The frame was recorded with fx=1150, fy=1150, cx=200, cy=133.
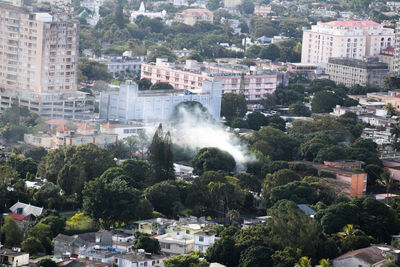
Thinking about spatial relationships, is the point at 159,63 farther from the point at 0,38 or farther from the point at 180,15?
the point at 180,15

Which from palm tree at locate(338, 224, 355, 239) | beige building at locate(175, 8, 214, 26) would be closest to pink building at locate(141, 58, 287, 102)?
palm tree at locate(338, 224, 355, 239)

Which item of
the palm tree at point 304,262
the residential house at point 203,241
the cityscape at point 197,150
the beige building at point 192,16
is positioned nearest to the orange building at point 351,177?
the cityscape at point 197,150

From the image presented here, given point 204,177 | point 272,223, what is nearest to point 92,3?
point 204,177

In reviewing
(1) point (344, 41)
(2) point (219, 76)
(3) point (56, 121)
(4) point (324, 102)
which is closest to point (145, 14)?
(1) point (344, 41)

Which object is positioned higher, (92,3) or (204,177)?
(92,3)

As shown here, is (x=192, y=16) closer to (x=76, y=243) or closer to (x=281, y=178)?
(x=281, y=178)

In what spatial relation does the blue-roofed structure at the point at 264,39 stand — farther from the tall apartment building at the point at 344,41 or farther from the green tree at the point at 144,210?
the green tree at the point at 144,210
